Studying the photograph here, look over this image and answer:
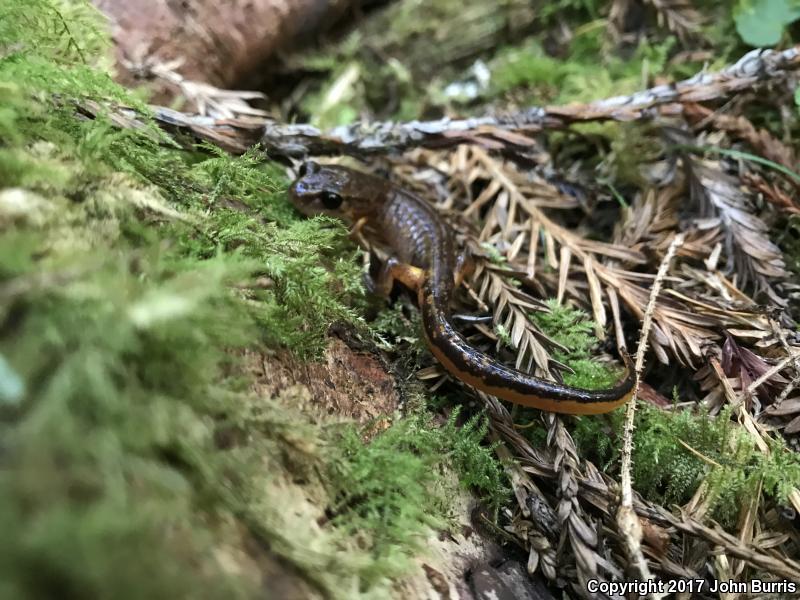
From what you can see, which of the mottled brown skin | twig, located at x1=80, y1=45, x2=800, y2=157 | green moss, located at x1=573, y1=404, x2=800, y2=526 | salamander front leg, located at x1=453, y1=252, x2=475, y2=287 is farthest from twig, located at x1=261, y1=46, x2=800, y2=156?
green moss, located at x1=573, y1=404, x2=800, y2=526

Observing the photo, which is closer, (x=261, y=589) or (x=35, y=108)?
(x=261, y=589)

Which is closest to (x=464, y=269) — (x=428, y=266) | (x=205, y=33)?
(x=428, y=266)

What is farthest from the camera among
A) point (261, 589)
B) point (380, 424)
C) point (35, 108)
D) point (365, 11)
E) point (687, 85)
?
point (365, 11)

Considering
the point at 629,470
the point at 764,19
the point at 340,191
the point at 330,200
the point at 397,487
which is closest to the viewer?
the point at 397,487

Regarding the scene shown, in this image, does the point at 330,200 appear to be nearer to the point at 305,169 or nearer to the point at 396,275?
the point at 305,169

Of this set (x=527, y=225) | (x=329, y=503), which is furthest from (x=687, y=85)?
(x=329, y=503)

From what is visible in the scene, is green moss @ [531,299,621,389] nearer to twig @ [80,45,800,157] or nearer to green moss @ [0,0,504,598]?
green moss @ [0,0,504,598]

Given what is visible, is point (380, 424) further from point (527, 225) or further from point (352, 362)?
point (527, 225)
